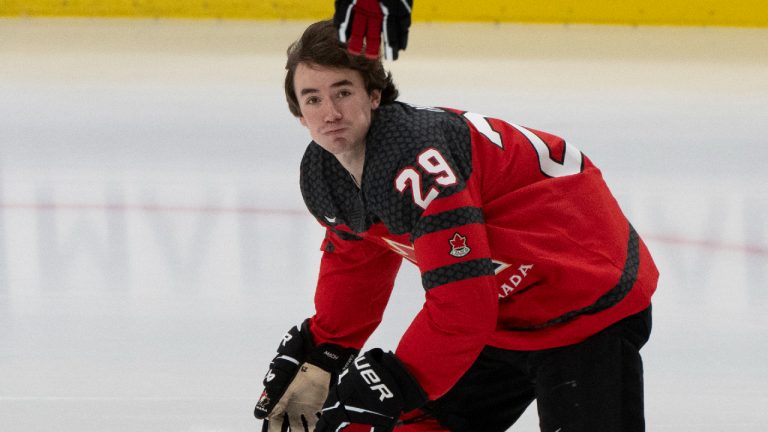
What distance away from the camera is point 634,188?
461 cm

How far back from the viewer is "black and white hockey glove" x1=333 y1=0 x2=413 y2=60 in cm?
180

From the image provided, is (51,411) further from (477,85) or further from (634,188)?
(477,85)

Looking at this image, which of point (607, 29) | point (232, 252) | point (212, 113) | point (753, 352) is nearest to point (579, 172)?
point (753, 352)

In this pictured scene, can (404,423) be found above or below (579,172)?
below

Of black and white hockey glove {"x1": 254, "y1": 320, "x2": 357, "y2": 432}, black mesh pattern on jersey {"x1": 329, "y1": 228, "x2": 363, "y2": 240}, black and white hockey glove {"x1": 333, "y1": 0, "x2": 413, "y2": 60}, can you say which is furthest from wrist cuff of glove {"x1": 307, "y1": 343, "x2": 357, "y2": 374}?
black and white hockey glove {"x1": 333, "y1": 0, "x2": 413, "y2": 60}

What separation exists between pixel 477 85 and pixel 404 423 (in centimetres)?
420

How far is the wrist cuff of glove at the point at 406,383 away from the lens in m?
1.86

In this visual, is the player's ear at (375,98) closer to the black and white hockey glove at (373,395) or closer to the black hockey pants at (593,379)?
the black and white hockey glove at (373,395)

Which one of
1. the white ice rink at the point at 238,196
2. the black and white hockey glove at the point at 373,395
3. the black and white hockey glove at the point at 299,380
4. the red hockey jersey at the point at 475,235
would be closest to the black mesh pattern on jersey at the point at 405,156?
the red hockey jersey at the point at 475,235

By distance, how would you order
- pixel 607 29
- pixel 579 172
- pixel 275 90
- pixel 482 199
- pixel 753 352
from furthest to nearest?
pixel 607 29, pixel 275 90, pixel 753 352, pixel 579 172, pixel 482 199

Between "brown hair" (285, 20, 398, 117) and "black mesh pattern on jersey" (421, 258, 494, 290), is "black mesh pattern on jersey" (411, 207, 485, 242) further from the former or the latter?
"brown hair" (285, 20, 398, 117)

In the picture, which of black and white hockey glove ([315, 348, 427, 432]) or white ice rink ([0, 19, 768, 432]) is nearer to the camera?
black and white hockey glove ([315, 348, 427, 432])

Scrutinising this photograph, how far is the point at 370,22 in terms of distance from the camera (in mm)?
1809

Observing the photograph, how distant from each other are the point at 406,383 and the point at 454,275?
0.21 metres
